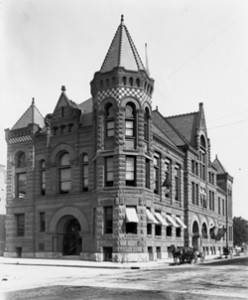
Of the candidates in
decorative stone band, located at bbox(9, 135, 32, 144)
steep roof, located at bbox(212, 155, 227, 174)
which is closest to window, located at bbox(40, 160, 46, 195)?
decorative stone band, located at bbox(9, 135, 32, 144)

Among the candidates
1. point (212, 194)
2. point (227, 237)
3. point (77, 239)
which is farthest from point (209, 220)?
point (77, 239)

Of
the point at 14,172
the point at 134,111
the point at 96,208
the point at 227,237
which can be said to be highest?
the point at 134,111

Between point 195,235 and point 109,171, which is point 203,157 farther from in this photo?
point 109,171

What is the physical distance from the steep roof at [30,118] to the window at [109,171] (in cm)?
1111

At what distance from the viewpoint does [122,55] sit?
38.2m

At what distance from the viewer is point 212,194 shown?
6378cm

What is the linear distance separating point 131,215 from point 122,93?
976cm

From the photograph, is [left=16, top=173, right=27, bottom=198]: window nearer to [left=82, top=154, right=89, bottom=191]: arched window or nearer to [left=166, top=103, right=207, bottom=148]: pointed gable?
[left=82, top=154, right=89, bottom=191]: arched window

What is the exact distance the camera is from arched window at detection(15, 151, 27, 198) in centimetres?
4466

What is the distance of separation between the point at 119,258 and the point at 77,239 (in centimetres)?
687

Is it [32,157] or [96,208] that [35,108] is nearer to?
[32,157]

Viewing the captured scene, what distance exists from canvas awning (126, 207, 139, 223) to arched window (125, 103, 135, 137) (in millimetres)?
5961

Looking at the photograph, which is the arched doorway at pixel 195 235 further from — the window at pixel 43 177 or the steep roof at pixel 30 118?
the steep roof at pixel 30 118

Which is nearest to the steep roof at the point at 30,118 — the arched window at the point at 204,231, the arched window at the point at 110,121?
the arched window at the point at 110,121
